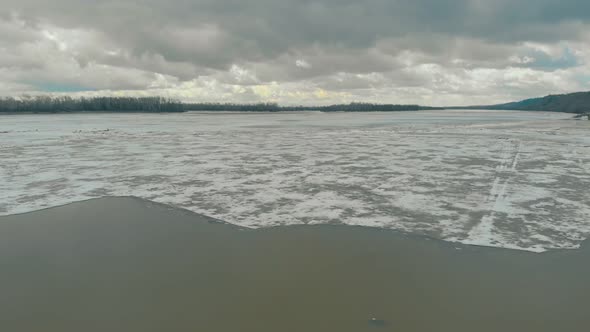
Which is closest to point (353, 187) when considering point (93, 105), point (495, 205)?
point (495, 205)

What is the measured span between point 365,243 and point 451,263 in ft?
4.00

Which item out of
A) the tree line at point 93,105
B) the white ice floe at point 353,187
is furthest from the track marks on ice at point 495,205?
the tree line at point 93,105

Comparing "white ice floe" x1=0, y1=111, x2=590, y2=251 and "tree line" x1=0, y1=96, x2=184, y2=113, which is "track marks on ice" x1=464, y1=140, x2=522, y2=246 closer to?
"white ice floe" x1=0, y1=111, x2=590, y2=251

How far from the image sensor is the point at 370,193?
8.44 m

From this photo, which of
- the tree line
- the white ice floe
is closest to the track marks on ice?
the white ice floe

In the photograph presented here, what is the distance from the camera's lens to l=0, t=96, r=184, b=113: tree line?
299 ft


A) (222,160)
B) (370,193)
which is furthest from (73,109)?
(370,193)

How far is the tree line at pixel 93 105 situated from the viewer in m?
91.2

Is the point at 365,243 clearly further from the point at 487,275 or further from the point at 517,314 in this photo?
the point at 517,314

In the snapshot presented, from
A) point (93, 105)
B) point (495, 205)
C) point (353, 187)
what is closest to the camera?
point (495, 205)

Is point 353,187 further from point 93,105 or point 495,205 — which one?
point 93,105

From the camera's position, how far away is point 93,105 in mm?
99312

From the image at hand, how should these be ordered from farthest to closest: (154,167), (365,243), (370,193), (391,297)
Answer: (154,167) → (370,193) → (365,243) → (391,297)

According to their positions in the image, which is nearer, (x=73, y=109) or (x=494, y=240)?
(x=494, y=240)
